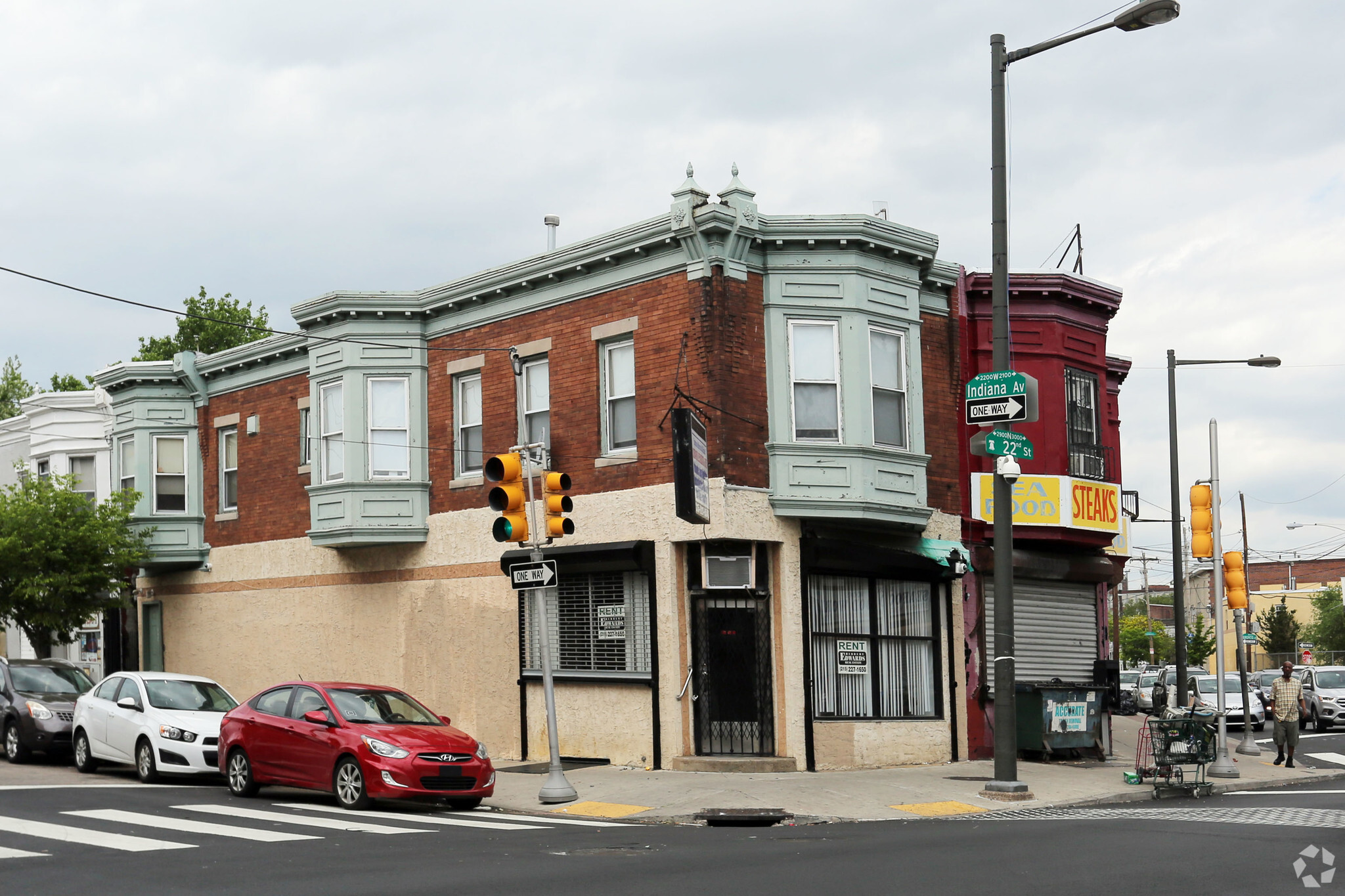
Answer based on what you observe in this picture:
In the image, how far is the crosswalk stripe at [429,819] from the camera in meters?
14.1

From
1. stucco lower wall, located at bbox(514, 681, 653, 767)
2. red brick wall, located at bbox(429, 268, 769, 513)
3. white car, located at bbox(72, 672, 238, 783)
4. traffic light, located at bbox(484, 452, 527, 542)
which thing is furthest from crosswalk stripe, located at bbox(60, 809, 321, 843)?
red brick wall, located at bbox(429, 268, 769, 513)

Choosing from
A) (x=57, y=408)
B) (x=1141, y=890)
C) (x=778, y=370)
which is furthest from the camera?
(x=57, y=408)

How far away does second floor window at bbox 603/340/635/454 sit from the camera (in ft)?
67.8

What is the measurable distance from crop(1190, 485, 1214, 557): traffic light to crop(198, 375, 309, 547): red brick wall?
51.2 ft

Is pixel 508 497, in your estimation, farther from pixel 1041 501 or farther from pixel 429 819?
pixel 1041 501

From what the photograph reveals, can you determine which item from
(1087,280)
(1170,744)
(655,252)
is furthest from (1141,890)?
(1087,280)

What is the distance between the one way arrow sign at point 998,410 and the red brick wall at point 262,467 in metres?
14.2

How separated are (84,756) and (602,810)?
28.3ft

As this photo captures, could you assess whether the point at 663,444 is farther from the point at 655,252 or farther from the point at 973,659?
the point at 973,659

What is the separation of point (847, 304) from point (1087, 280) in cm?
561

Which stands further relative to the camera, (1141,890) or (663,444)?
(663,444)

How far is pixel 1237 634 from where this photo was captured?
24281 millimetres

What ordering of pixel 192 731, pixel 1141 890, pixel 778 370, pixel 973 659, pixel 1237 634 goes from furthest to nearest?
1. pixel 1237 634
2. pixel 973 659
3. pixel 778 370
4. pixel 192 731
5. pixel 1141 890

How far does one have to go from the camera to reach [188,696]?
1950cm
